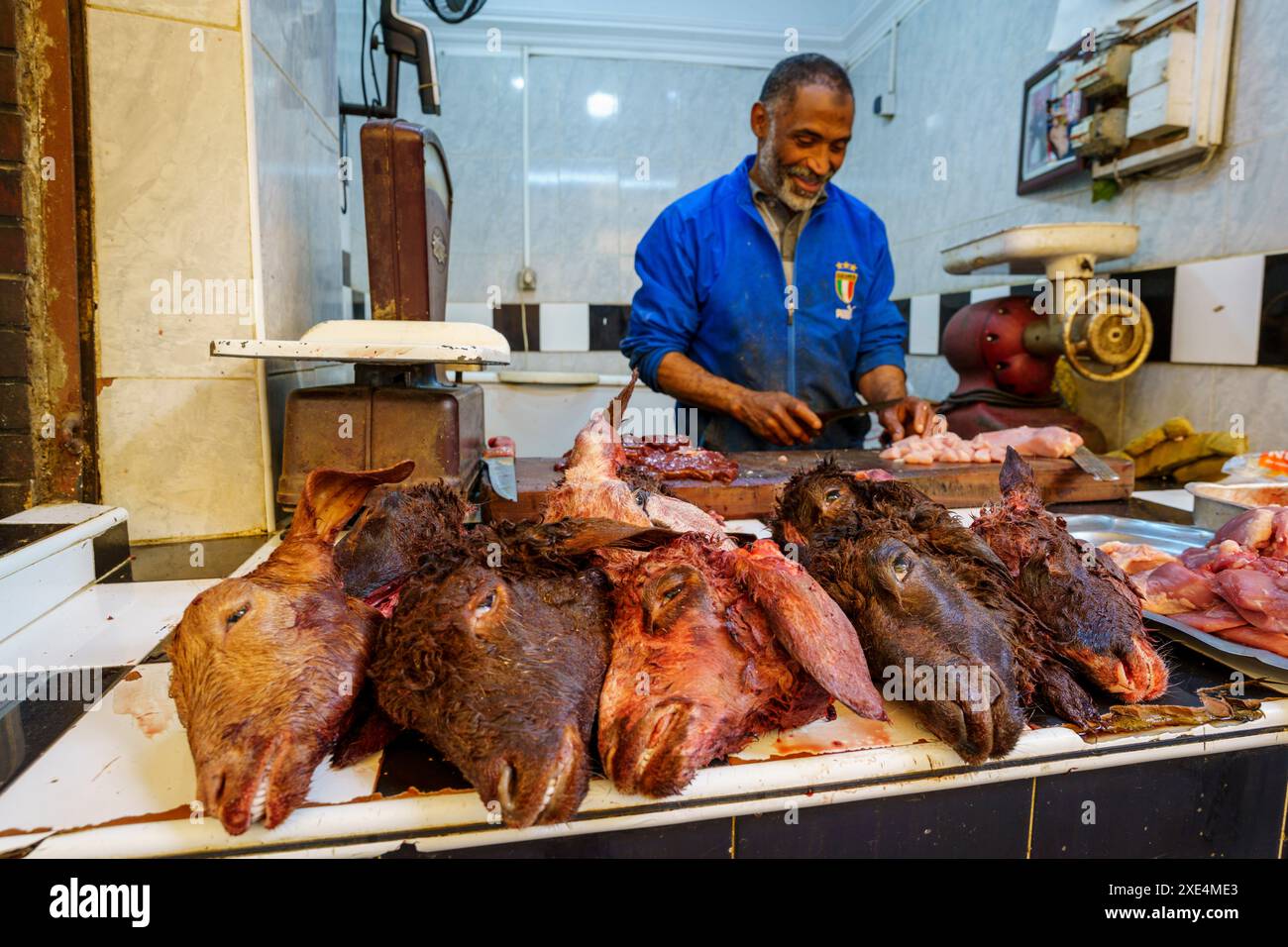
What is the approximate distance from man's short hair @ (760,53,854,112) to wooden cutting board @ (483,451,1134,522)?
1.91 metres

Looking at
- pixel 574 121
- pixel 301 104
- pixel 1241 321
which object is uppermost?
pixel 574 121

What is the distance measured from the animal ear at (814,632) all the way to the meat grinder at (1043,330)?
3.33 meters

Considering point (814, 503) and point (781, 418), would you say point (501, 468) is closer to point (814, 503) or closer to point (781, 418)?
point (781, 418)

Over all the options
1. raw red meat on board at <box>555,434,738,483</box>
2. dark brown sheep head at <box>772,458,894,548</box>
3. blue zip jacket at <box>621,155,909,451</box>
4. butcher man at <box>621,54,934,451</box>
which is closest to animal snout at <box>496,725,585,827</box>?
dark brown sheep head at <box>772,458,894,548</box>

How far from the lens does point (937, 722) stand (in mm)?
1206

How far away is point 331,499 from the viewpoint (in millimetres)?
1425

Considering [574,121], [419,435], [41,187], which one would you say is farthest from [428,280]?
[574,121]

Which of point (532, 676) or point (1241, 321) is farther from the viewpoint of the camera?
point (1241, 321)

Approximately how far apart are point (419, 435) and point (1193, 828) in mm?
2123

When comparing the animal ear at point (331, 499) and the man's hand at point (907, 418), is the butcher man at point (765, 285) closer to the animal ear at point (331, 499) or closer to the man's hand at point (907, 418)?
the man's hand at point (907, 418)

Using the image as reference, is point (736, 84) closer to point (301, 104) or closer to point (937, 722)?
point (301, 104)

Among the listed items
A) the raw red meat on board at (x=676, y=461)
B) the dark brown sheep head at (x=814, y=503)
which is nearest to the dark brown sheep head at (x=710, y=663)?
the dark brown sheep head at (x=814, y=503)

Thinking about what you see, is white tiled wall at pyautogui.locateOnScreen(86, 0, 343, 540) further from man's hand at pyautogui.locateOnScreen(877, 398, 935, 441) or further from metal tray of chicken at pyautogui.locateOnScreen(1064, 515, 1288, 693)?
man's hand at pyautogui.locateOnScreen(877, 398, 935, 441)

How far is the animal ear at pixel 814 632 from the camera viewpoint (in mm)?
1106
